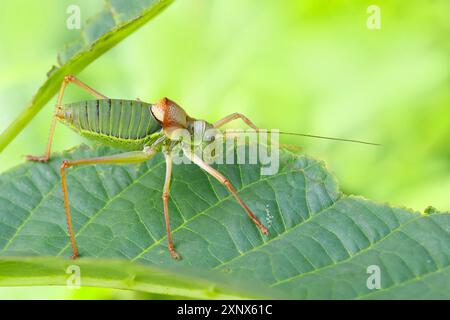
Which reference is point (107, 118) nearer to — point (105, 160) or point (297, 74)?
point (105, 160)

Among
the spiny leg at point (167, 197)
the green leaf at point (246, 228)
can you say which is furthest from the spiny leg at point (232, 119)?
the green leaf at point (246, 228)

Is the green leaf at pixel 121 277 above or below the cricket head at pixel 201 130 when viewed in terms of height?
below

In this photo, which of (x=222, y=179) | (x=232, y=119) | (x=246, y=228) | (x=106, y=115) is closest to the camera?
(x=246, y=228)

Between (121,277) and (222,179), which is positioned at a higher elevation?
(222,179)

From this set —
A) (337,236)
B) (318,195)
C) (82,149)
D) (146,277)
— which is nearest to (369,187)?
(318,195)

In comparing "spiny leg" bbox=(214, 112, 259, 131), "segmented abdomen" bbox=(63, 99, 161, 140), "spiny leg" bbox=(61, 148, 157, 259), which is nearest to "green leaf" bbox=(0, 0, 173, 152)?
"spiny leg" bbox=(61, 148, 157, 259)

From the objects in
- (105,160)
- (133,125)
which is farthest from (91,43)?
(133,125)

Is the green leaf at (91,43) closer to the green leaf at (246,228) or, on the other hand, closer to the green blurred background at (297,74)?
the green leaf at (246,228)
